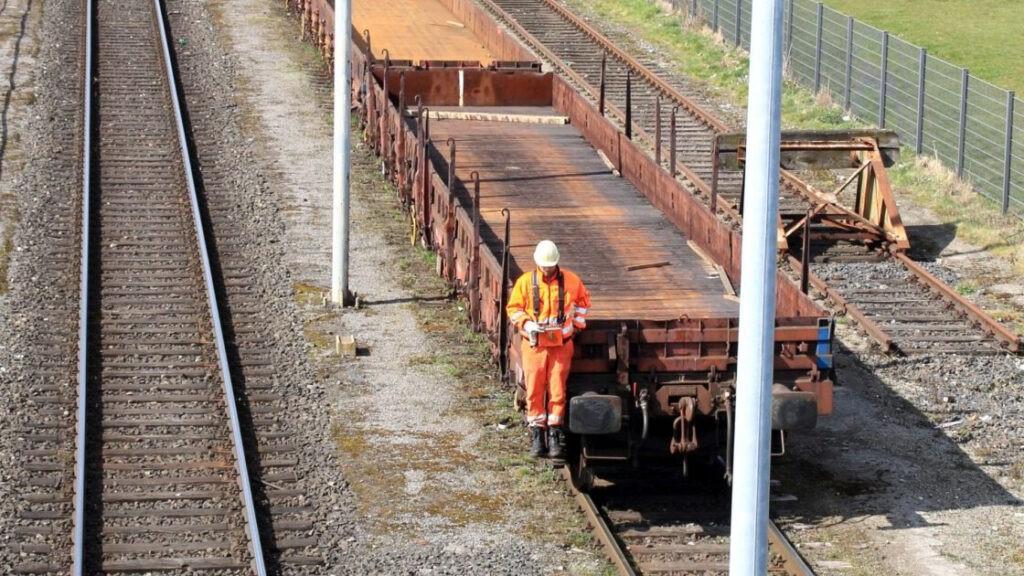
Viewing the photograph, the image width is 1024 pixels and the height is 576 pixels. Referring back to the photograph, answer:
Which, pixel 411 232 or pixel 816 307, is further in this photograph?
pixel 411 232

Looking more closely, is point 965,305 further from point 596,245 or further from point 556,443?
point 556,443

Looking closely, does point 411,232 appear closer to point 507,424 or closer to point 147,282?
point 147,282

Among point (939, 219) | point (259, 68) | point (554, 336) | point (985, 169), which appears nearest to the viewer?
point (554, 336)

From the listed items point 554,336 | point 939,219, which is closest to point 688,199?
point 554,336

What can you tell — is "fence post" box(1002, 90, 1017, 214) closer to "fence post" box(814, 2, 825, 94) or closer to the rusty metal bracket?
"fence post" box(814, 2, 825, 94)

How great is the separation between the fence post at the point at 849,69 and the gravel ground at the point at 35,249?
12.6 metres

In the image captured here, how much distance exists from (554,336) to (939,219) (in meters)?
11.9

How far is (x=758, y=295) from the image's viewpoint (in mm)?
7941

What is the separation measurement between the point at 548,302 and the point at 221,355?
16.4ft

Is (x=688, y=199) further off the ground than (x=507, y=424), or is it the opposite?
(x=688, y=199)

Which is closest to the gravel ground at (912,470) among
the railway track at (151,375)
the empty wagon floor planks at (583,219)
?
the empty wagon floor planks at (583,219)

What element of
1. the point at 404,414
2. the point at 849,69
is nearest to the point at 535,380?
the point at 404,414

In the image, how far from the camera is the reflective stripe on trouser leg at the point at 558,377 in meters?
12.2

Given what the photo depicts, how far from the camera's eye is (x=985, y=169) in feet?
80.9
